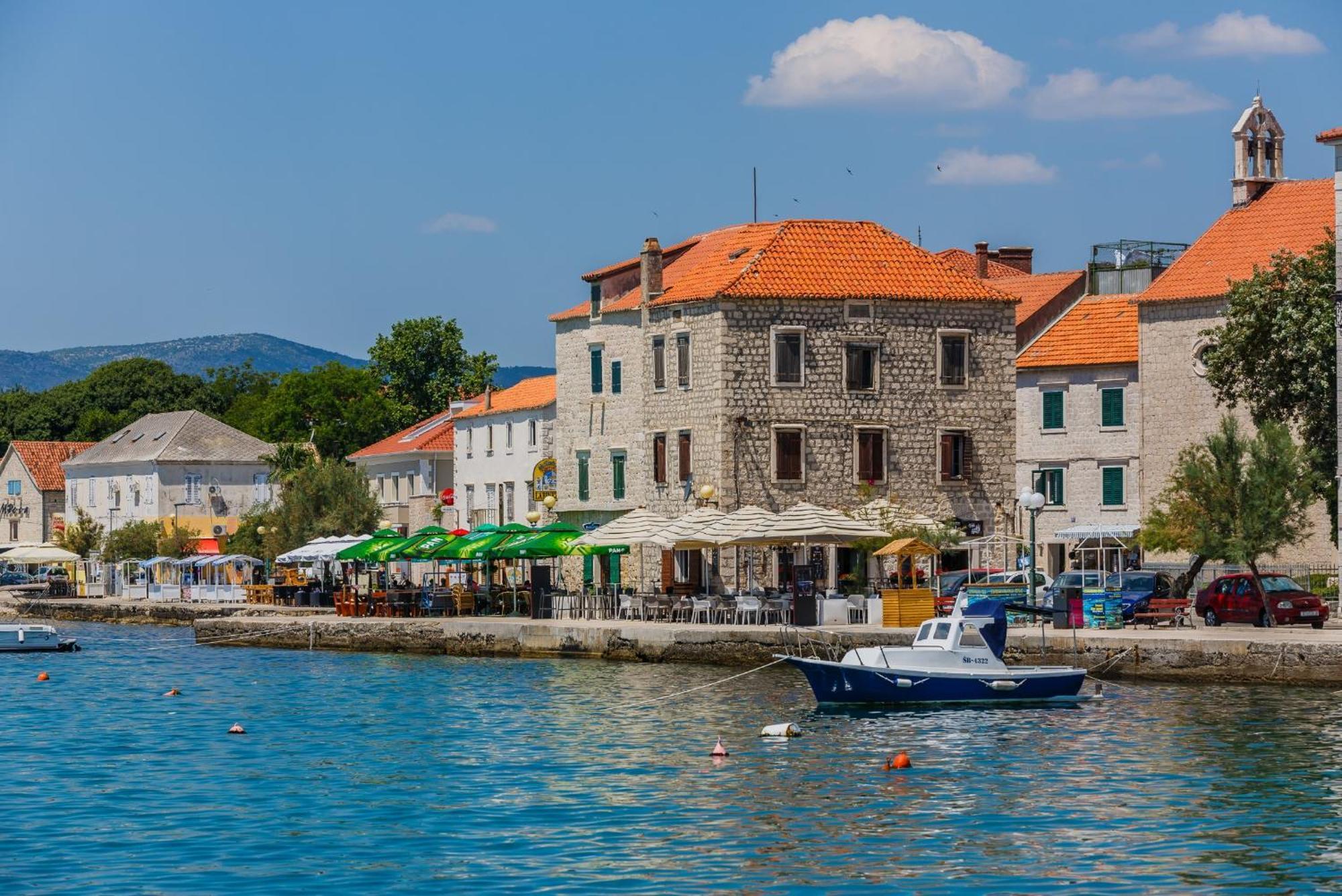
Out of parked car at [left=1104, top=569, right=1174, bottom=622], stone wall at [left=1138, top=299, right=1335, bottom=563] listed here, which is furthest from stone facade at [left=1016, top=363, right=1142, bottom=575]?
parked car at [left=1104, top=569, right=1174, bottom=622]

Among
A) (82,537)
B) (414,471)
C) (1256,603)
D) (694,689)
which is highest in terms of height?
(414,471)

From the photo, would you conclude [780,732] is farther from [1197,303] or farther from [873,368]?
[1197,303]

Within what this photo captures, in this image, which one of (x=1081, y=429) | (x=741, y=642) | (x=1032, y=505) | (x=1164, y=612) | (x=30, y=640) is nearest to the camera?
(x=1032, y=505)

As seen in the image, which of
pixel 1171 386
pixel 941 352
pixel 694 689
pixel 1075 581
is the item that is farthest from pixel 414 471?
pixel 694 689

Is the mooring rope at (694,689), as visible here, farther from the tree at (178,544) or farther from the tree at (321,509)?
the tree at (178,544)

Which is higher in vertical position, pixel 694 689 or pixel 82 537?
pixel 82 537

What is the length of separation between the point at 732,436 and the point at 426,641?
10654 mm

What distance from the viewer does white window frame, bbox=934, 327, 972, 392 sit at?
62.3m

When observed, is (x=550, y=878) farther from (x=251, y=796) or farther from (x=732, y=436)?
(x=732, y=436)

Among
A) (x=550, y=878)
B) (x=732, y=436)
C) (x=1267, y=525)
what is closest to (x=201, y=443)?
(x=732, y=436)

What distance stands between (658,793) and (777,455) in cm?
3102

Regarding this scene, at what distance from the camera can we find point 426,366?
11962cm

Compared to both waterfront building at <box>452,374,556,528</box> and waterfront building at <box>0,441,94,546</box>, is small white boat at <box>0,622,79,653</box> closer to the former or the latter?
waterfront building at <box>452,374,556,528</box>

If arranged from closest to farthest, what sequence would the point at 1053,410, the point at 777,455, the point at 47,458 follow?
the point at 777,455
the point at 1053,410
the point at 47,458
